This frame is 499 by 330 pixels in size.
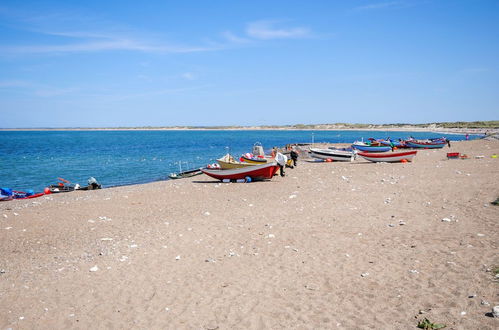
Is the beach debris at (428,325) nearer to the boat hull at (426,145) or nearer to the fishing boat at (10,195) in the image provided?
the fishing boat at (10,195)

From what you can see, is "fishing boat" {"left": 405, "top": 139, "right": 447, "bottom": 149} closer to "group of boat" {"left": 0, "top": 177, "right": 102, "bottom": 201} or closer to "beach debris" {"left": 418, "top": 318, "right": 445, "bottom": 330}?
"group of boat" {"left": 0, "top": 177, "right": 102, "bottom": 201}

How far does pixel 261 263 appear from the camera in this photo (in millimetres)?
8352

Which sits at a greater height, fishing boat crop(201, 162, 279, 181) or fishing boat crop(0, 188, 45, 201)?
fishing boat crop(201, 162, 279, 181)

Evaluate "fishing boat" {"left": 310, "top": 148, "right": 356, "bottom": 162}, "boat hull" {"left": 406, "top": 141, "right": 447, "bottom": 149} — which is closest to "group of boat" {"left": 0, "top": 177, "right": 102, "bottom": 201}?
"fishing boat" {"left": 310, "top": 148, "right": 356, "bottom": 162}

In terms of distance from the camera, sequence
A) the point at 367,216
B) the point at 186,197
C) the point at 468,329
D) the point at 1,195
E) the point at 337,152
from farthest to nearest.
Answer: the point at 337,152, the point at 1,195, the point at 186,197, the point at 367,216, the point at 468,329

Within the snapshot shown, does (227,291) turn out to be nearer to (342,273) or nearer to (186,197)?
(342,273)

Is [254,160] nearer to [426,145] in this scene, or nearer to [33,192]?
[33,192]

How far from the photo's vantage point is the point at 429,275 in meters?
7.02

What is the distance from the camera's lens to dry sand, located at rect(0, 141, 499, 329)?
6.04 metres

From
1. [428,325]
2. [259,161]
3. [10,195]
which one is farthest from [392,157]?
[10,195]

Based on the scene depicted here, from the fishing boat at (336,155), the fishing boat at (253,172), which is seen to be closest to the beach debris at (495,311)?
the fishing boat at (253,172)

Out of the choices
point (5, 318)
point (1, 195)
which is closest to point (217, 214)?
point (5, 318)

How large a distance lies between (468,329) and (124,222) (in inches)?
438

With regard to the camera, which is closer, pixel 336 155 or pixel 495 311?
pixel 495 311
